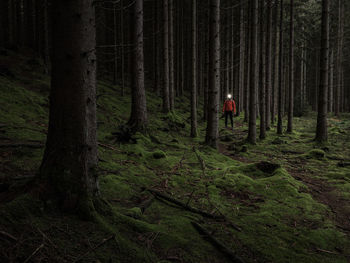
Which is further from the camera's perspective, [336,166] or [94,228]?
[336,166]

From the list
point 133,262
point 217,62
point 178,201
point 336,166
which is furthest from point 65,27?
point 336,166

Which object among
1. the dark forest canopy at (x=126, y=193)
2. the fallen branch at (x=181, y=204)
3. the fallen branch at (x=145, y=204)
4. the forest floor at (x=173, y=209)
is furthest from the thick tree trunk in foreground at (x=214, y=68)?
the fallen branch at (x=145, y=204)

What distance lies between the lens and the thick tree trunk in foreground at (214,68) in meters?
8.78

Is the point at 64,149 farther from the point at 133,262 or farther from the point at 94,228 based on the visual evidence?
the point at 133,262

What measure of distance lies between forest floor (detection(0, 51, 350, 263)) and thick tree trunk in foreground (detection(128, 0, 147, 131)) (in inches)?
26.5

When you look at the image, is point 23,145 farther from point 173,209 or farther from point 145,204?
point 173,209

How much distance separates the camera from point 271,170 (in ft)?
21.8

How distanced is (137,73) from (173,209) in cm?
602

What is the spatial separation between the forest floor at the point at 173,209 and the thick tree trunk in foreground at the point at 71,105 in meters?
0.23

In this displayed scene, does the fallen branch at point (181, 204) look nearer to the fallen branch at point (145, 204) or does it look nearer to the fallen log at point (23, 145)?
the fallen branch at point (145, 204)

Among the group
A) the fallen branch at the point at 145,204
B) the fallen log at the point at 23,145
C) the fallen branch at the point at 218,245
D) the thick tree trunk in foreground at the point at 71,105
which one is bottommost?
the fallen branch at the point at 218,245

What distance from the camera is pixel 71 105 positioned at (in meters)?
2.79

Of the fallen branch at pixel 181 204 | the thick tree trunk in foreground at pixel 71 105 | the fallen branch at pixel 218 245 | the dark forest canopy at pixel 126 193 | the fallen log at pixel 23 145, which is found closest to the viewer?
the dark forest canopy at pixel 126 193

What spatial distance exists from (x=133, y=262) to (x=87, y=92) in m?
1.89
